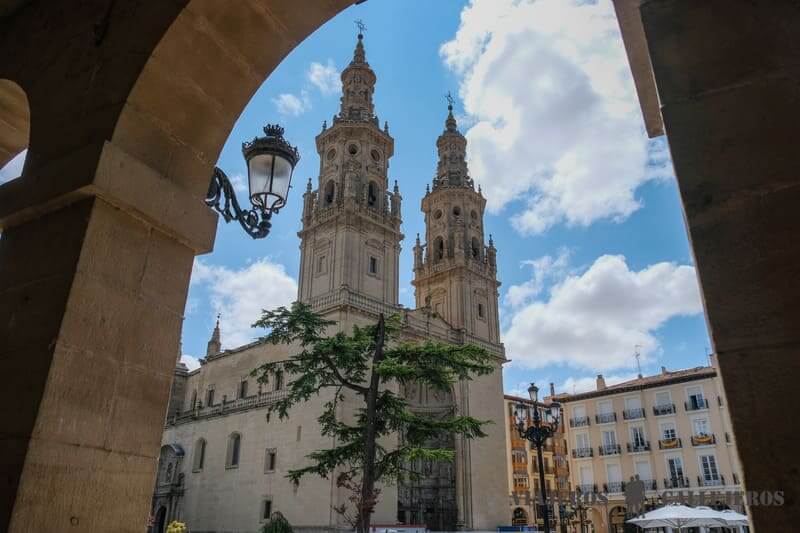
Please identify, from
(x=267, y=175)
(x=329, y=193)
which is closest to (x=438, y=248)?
(x=329, y=193)

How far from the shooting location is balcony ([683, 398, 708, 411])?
35.6m

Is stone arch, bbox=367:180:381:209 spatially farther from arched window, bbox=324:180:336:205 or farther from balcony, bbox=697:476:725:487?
balcony, bbox=697:476:725:487

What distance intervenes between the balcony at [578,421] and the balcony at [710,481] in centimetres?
820

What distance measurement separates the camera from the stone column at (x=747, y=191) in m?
1.36

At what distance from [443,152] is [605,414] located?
74.9ft

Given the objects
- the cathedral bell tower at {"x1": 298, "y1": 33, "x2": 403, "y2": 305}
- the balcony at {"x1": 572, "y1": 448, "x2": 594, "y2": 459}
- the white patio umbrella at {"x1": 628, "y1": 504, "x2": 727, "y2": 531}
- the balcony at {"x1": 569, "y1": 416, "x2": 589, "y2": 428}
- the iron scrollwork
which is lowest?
the white patio umbrella at {"x1": 628, "y1": 504, "x2": 727, "y2": 531}

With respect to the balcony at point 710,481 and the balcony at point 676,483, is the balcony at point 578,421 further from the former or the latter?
the balcony at point 710,481

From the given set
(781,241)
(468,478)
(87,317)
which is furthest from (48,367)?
(468,478)

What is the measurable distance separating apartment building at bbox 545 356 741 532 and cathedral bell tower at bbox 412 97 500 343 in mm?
7893

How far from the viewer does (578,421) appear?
41375mm

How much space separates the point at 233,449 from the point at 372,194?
1705cm

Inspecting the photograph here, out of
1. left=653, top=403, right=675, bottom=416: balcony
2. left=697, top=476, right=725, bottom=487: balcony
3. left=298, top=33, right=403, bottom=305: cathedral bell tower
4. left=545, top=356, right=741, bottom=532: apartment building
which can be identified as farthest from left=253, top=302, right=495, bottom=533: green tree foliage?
left=653, top=403, right=675, bottom=416: balcony

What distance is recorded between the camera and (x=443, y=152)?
4466 cm

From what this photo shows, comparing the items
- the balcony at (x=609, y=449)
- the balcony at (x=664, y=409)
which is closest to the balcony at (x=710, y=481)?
A: the balcony at (x=664, y=409)
